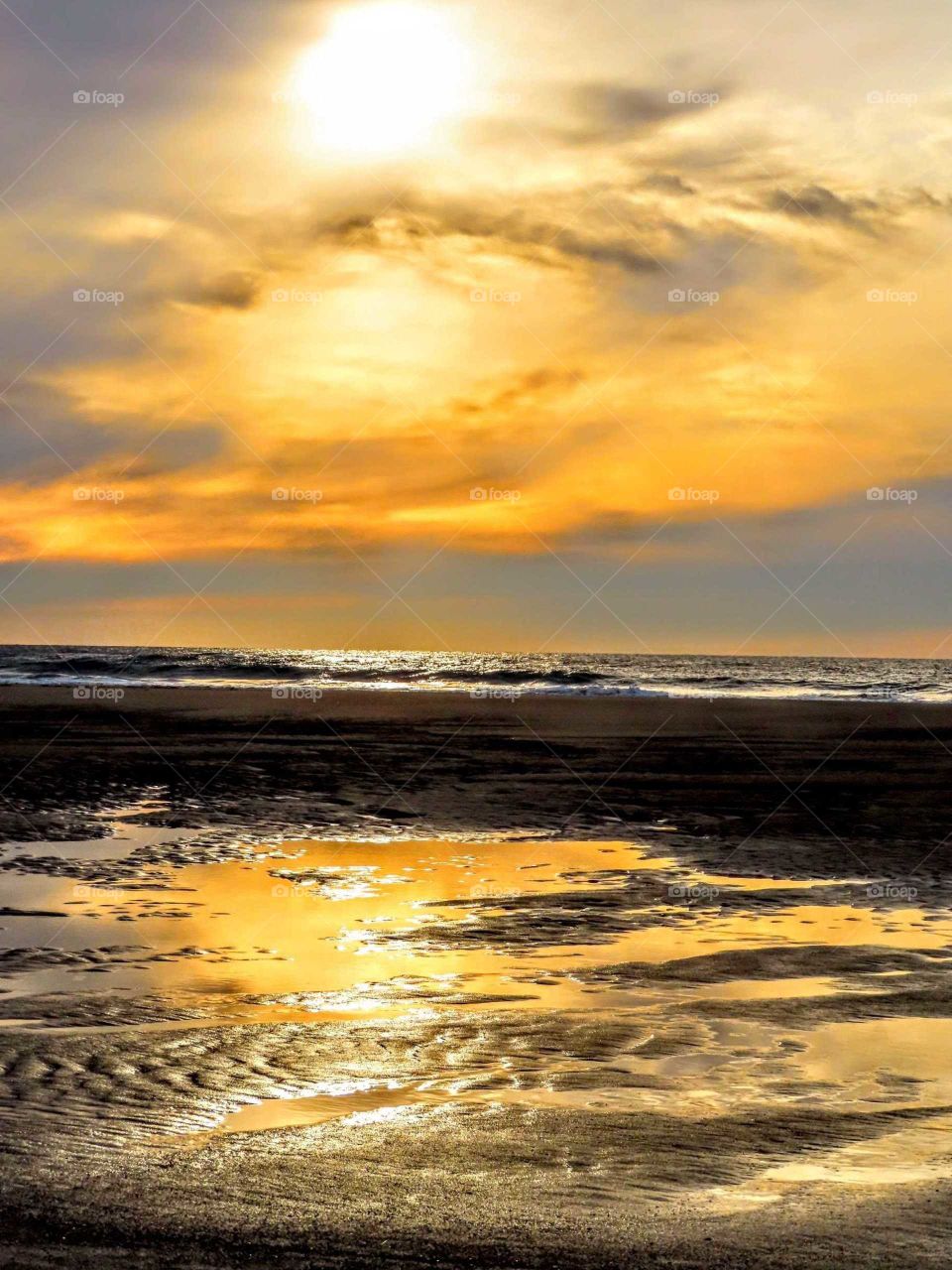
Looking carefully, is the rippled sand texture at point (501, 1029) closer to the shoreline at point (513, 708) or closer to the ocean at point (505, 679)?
the shoreline at point (513, 708)

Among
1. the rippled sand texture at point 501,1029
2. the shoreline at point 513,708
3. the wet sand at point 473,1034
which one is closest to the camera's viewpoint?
the wet sand at point 473,1034

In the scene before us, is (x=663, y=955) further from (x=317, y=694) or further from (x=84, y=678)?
(x=84, y=678)

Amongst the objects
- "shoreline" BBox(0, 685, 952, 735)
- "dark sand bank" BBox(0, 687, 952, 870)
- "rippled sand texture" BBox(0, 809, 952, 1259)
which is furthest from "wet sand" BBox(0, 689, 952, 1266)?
"shoreline" BBox(0, 685, 952, 735)

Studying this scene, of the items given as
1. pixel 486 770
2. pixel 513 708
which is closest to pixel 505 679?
pixel 513 708

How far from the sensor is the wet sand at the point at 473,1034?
537 centimetres

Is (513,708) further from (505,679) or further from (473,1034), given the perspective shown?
(473,1034)

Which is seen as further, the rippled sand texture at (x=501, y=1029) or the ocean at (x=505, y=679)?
the ocean at (x=505, y=679)

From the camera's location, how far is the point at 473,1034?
8.43 meters

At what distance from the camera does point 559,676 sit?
80.1 m

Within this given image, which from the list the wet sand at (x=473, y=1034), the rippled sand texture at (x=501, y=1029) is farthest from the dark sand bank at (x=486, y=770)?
the rippled sand texture at (x=501, y=1029)

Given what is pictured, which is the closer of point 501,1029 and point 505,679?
point 501,1029

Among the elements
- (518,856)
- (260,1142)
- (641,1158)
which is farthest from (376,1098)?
(518,856)

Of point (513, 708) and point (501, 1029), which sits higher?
point (513, 708)

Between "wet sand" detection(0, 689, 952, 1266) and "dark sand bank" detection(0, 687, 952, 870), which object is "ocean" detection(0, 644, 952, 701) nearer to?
"dark sand bank" detection(0, 687, 952, 870)
